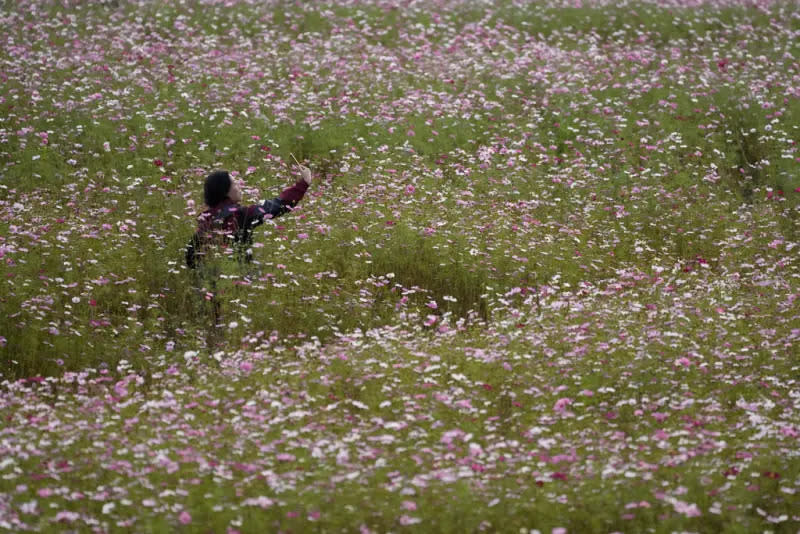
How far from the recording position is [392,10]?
57.3 ft

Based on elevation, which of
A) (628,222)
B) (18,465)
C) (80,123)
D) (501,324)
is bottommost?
(18,465)

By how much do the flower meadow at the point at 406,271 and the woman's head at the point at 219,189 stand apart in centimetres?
59

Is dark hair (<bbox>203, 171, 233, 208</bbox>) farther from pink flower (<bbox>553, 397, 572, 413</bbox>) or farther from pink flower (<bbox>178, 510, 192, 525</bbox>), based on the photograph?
pink flower (<bbox>178, 510, 192, 525</bbox>)

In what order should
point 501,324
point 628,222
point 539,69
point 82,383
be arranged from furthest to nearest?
point 539,69, point 628,222, point 501,324, point 82,383

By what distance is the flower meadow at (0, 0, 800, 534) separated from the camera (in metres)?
5.27

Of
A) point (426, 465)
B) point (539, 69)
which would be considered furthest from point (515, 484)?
point (539, 69)

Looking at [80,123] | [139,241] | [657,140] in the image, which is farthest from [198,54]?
[657,140]

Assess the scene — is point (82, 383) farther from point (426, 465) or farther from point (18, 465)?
point (426, 465)

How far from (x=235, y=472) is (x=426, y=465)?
1097mm

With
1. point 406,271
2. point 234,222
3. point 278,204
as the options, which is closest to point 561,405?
point 406,271

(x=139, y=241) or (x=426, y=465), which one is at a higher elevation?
(x=139, y=241)

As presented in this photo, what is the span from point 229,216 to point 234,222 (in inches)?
3.4

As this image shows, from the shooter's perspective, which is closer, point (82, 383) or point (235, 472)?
point (235, 472)

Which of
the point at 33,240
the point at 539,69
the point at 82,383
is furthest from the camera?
the point at 539,69
